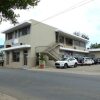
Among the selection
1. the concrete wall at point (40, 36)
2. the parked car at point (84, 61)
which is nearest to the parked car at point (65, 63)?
the concrete wall at point (40, 36)

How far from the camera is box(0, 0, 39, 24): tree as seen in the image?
1109 cm

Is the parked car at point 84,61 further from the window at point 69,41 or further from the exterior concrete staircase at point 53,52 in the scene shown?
the window at point 69,41

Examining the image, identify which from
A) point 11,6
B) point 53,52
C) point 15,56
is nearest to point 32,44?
point 53,52

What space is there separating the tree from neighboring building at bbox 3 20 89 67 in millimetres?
33950

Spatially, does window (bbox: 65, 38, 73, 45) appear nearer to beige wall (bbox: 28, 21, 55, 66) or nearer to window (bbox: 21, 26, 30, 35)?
beige wall (bbox: 28, 21, 55, 66)

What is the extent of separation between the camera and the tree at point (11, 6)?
1109 cm

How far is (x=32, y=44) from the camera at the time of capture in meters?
46.9

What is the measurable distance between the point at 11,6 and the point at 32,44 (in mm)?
35555

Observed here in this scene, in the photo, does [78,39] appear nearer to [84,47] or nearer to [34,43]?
[84,47]

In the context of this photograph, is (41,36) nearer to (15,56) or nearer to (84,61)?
(15,56)

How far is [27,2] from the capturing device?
11.5m

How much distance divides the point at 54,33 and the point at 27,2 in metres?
41.5

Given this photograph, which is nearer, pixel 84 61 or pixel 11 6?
pixel 11 6

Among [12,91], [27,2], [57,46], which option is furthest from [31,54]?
[27,2]
